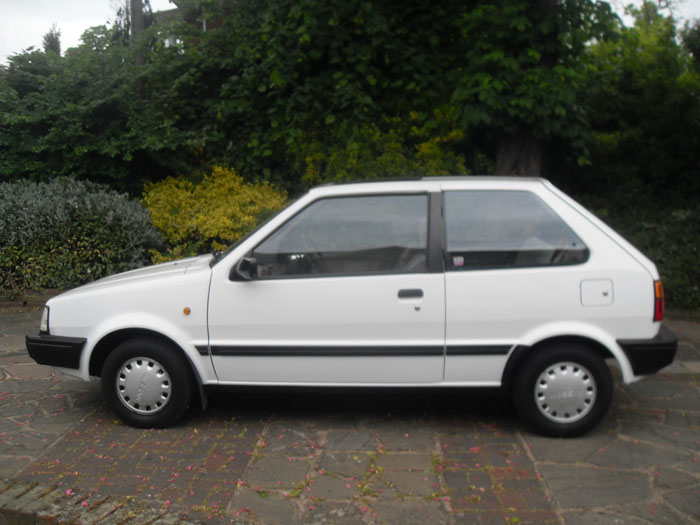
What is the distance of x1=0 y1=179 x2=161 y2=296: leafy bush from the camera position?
894 centimetres

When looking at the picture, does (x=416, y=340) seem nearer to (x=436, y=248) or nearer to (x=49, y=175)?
(x=436, y=248)

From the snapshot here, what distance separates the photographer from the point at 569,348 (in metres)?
4.67

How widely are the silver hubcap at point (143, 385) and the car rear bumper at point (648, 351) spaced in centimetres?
309

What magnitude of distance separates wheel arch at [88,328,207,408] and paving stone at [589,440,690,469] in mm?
2654

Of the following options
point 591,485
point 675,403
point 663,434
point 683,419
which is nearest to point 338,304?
point 591,485

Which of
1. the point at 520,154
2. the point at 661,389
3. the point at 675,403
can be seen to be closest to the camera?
the point at 675,403

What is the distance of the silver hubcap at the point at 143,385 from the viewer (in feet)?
16.2

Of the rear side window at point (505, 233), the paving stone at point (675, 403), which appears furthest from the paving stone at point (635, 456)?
the rear side window at point (505, 233)

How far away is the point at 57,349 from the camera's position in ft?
16.6

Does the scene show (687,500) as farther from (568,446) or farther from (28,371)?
(28,371)

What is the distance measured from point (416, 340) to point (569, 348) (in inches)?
39.5

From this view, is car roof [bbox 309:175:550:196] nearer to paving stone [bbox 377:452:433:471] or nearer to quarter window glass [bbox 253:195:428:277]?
quarter window glass [bbox 253:195:428:277]

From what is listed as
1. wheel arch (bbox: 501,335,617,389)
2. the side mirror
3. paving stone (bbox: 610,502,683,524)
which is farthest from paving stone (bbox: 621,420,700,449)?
the side mirror

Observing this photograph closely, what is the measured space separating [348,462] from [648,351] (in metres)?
2.07
